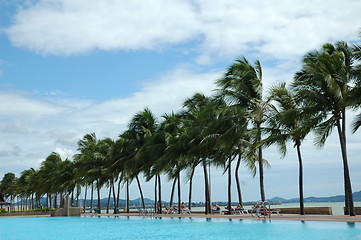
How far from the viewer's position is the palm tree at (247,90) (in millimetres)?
24469

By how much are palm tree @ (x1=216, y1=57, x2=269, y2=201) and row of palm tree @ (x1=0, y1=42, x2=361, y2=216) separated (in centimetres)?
6

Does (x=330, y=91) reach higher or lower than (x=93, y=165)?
higher

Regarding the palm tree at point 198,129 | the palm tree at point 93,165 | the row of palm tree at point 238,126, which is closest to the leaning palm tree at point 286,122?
the row of palm tree at point 238,126

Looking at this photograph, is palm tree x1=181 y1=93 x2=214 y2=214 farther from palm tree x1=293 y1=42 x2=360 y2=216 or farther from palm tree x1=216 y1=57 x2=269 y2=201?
palm tree x1=293 y1=42 x2=360 y2=216

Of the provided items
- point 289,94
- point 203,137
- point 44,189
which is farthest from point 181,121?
point 44,189

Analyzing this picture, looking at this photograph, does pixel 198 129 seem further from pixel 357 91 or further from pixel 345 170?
pixel 357 91

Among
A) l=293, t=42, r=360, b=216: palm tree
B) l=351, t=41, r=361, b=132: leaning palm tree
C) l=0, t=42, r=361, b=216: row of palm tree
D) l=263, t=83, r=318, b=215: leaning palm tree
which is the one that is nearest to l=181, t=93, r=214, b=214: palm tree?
l=0, t=42, r=361, b=216: row of palm tree

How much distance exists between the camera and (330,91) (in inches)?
752

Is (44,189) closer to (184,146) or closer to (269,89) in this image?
(184,146)

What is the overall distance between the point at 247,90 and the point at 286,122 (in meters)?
4.75

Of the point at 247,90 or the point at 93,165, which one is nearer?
the point at 247,90

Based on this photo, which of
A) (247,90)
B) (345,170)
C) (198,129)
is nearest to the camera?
(345,170)

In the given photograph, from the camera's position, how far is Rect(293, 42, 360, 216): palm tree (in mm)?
18703

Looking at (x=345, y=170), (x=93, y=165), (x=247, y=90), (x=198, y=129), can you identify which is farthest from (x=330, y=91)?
(x=93, y=165)
